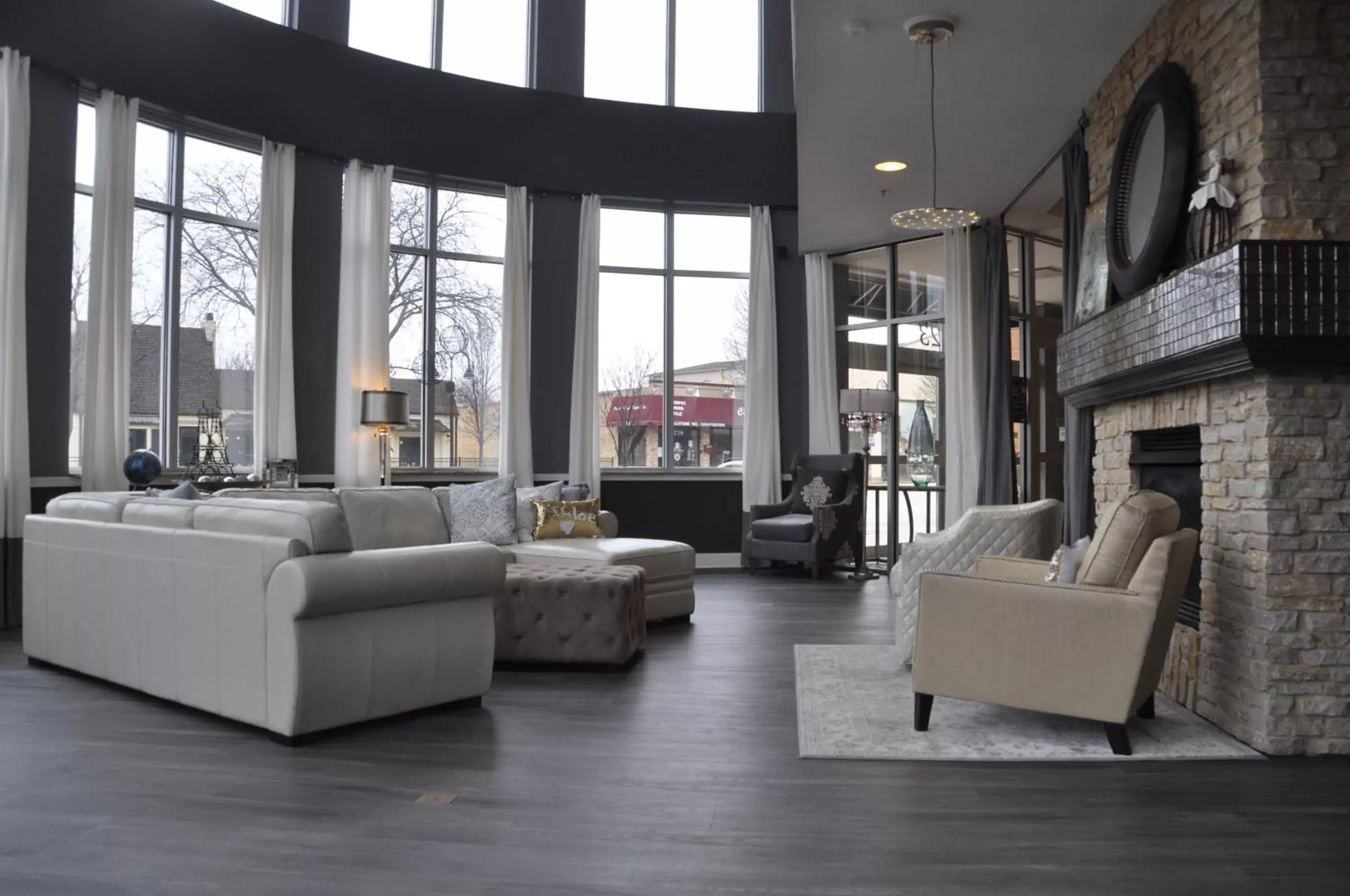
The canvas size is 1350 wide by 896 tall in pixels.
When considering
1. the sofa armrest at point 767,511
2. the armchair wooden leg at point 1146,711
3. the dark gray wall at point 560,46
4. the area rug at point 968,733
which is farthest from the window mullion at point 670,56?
the armchair wooden leg at point 1146,711

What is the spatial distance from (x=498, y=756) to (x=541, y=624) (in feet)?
5.31

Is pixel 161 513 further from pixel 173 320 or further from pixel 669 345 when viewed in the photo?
pixel 669 345

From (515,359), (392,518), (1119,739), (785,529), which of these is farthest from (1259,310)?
(515,359)

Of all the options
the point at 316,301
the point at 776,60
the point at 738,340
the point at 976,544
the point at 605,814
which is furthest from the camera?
the point at 776,60

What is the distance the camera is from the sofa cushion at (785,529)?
9.32 m

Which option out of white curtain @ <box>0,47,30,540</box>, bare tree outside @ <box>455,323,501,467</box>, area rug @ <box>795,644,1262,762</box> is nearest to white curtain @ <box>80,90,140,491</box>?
white curtain @ <box>0,47,30,540</box>

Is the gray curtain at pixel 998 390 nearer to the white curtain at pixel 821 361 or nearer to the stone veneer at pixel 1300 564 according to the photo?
the white curtain at pixel 821 361

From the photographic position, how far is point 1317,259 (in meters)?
3.58

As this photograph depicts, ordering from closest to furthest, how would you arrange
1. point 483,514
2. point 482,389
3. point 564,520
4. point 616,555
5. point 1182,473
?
point 1182,473, point 616,555, point 483,514, point 564,520, point 482,389

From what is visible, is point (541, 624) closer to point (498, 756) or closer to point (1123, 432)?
point (498, 756)

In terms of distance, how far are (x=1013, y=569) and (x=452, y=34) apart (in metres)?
7.59

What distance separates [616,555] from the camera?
6.50 m

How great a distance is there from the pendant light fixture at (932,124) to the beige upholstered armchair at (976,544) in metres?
1.79

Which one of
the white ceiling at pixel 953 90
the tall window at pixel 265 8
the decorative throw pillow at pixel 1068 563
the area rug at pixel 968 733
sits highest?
the tall window at pixel 265 8
